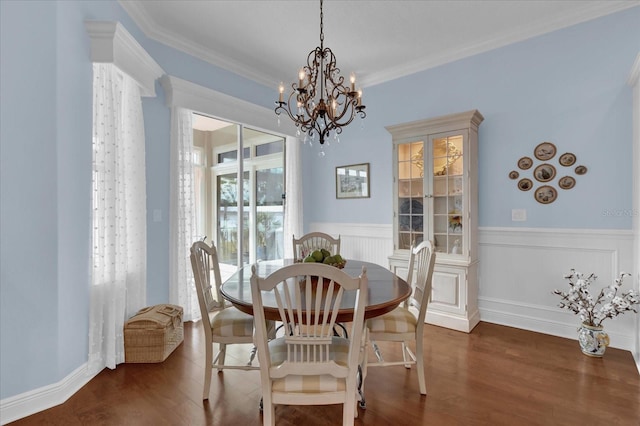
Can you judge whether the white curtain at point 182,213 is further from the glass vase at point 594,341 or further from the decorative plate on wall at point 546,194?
the glass vase at point 594,341

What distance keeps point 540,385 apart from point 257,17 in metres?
3.75

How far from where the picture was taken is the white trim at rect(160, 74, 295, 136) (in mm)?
3232

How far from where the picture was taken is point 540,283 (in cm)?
315

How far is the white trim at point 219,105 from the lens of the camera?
323 cm

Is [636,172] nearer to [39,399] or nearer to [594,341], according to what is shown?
[594,341]

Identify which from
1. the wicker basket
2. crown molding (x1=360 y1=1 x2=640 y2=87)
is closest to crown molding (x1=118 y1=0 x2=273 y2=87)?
crown molding (x1=360 y1=1 x2=640 y2=87)

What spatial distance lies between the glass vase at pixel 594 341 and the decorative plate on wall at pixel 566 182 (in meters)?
1.24

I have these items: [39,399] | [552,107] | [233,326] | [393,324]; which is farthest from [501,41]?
[39,399]

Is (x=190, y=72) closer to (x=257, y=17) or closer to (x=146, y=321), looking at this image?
(x=257, y=17)

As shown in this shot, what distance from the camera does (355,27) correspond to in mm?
3143

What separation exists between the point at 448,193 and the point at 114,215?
3.07m

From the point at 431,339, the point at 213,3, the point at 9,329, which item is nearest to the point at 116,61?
the point at 213,3

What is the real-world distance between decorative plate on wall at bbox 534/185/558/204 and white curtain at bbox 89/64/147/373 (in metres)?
3.77

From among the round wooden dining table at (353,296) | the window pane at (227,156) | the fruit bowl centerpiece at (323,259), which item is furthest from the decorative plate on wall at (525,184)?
the window pane at (227,156)
